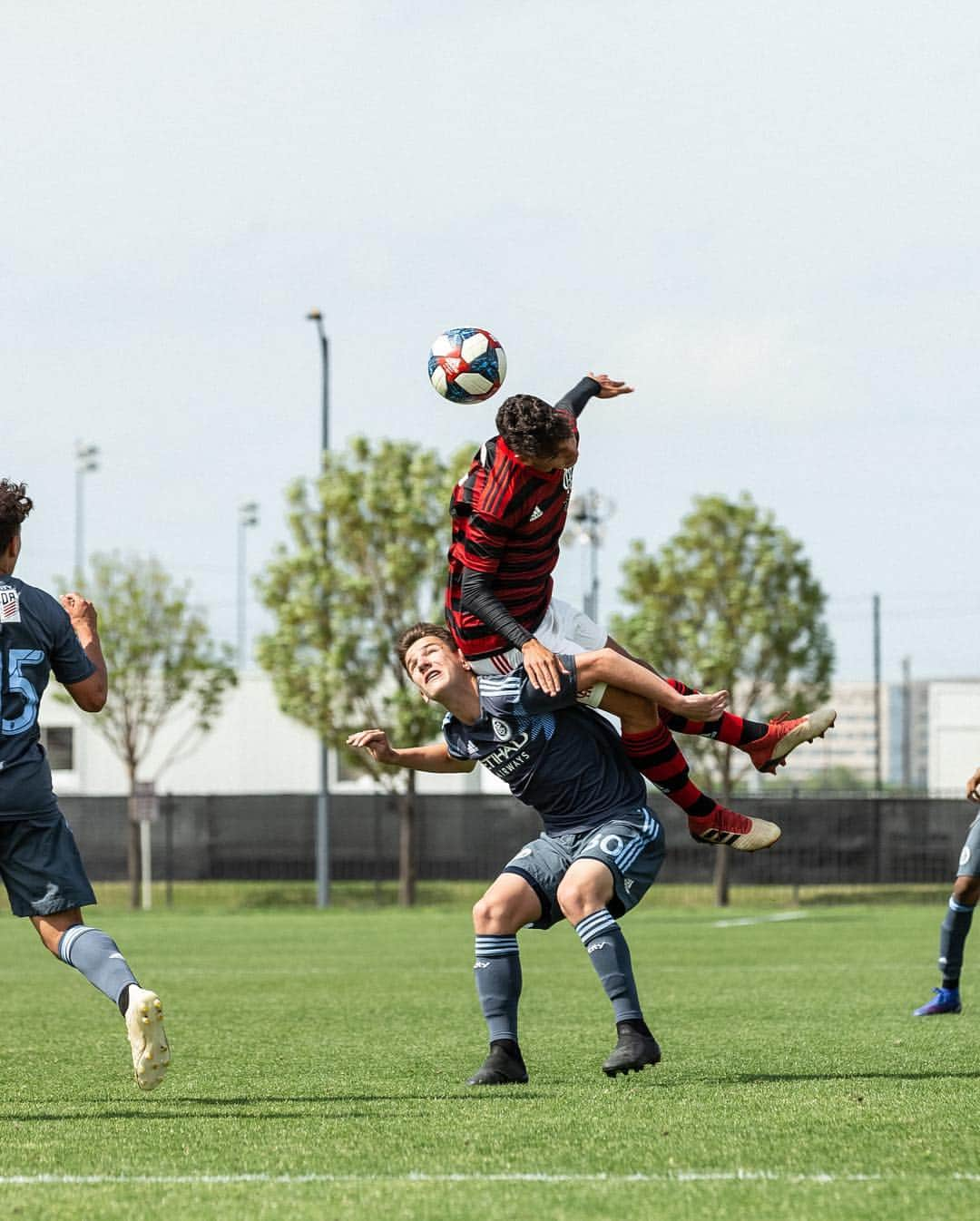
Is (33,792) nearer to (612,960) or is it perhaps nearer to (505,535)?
(505,535)

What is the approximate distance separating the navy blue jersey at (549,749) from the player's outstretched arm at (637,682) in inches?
2.7

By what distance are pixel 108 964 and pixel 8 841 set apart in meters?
0.62

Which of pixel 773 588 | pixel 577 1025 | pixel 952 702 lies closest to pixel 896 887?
pixel 773 588

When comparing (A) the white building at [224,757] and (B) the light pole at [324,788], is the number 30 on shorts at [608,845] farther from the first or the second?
(A) the white building at [224,757]

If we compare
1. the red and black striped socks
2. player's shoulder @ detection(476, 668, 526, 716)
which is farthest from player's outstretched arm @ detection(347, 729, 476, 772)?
the red and black striped socks

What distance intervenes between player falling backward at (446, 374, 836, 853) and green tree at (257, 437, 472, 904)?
25261 millimetres

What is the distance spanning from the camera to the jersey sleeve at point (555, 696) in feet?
23.8

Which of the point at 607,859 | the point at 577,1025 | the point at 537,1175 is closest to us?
the point at 537,1175

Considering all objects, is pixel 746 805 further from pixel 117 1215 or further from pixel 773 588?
pixel 117 1215

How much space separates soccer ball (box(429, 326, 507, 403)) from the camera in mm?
8133

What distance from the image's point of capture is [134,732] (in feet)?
131

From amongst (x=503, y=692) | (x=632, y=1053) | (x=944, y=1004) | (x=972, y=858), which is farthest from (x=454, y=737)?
(x=944, y=1004)

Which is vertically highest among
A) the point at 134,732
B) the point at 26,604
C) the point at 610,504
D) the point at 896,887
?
the point at 610,504

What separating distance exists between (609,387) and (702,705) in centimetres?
172
